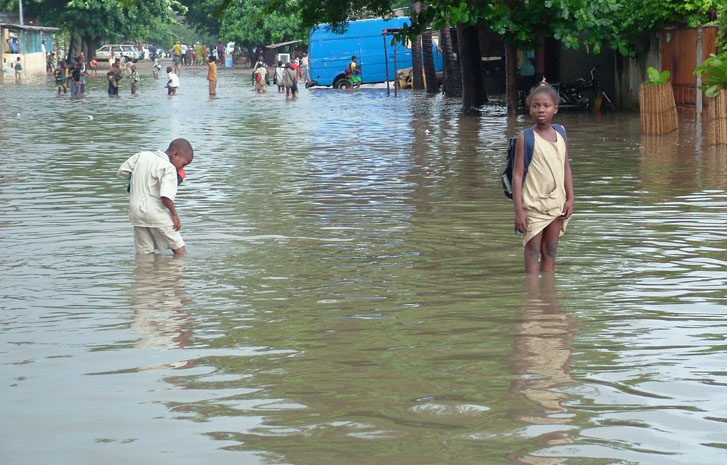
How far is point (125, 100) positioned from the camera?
39594 millimetres

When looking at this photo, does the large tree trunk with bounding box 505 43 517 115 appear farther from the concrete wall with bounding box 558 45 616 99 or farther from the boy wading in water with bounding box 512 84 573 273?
the boy wading in water with bounding box 512 84 573 273

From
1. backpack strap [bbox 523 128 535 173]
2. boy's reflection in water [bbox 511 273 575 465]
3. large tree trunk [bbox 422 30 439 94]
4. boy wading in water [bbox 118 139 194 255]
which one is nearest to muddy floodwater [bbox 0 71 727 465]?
boy's reflection in water [bbox 511 273 575 465]

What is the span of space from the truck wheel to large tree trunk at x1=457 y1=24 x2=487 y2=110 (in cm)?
1859

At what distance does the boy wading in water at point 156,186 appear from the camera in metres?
8.71

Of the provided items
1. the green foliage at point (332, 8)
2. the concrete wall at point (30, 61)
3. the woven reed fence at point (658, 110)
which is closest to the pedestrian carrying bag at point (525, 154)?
the woven reed fence at point (658, 110)

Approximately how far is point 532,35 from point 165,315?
20353mm

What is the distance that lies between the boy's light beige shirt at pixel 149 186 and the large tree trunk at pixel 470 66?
71.7 ft

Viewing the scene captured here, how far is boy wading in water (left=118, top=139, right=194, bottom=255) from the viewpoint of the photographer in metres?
8.71

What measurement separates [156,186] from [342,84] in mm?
41212

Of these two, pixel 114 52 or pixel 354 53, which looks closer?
pixel 354 53

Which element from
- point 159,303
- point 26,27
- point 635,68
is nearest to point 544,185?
point 159,303

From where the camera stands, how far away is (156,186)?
8.80 m

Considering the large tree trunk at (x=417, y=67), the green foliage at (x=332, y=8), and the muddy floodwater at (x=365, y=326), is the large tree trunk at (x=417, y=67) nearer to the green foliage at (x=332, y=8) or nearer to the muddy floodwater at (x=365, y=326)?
the green foliage at (x=332, y=8)

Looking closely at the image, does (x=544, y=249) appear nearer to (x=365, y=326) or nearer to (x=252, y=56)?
(x=365, y=326)
